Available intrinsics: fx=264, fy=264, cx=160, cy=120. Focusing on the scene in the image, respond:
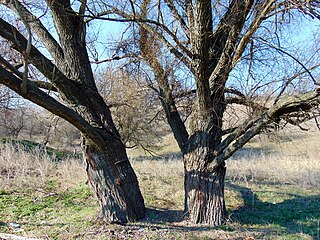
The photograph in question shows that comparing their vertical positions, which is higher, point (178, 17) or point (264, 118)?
point (178, 17)

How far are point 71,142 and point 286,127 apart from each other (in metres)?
15.5

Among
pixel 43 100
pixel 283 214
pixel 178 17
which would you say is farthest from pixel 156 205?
pixel 178 17

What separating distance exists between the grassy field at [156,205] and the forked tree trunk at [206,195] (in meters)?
0.14

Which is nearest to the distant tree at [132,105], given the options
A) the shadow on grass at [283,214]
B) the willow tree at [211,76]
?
the willow tree at [211,76]

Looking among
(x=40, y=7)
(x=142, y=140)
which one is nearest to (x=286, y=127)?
(x=40, y=7)

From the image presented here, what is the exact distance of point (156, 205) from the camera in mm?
4488

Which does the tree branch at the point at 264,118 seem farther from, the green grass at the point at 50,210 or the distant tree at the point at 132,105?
the green grass at the point at 50,210

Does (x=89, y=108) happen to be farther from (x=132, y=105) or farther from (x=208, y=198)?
(x=132, y=105)

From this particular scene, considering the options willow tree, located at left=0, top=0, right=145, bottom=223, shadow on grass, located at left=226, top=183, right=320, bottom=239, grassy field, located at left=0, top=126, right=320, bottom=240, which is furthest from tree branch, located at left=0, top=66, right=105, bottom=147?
shadow on grass, located at left=226, top=183, right=320, bottom=239

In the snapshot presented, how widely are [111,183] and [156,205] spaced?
1311 millimetres

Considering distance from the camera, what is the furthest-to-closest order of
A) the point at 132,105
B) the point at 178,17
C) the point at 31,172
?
the point at 132,105 < the point at 31,172 < the point at 178,17

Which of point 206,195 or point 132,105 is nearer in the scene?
point 206,195

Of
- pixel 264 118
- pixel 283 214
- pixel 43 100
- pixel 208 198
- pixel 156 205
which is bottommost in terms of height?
pixel 283 214

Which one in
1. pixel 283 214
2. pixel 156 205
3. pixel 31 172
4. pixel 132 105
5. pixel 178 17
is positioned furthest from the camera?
pixel 132 105
